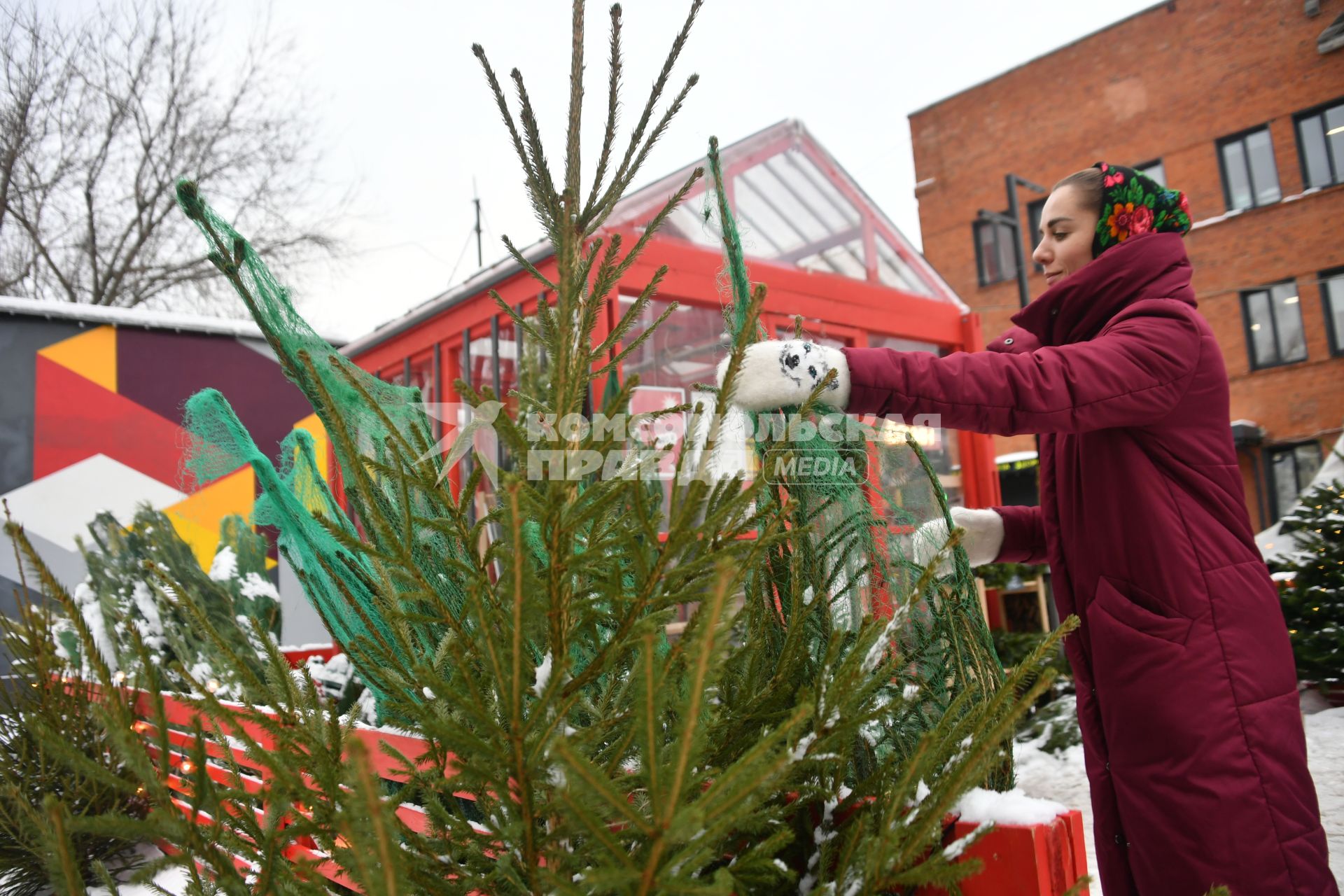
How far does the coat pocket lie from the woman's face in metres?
0.59

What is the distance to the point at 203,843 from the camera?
0.81m

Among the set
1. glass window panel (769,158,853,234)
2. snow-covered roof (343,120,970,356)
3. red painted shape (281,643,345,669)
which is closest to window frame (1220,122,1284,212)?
snow-covered roof (343,120,970,356)

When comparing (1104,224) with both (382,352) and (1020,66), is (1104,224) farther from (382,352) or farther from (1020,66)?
(1020,66)

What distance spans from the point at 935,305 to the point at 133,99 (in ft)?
44.8

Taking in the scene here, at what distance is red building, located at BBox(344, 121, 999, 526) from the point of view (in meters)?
4.70

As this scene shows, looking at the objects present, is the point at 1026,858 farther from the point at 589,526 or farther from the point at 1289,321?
the point at 1289,321

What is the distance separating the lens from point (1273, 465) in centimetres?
1470

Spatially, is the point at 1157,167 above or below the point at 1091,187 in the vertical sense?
above

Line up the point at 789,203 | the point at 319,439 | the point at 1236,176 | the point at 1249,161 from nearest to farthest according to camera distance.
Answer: the point at 789,203
the point at 319,439
the point at 1249,161
the point at 1236,176

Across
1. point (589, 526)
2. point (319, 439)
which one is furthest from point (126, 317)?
point (589, 526)

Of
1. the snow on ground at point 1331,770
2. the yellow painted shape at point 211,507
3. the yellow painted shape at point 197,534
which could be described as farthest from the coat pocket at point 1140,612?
the yellow painted shape at point 197,534

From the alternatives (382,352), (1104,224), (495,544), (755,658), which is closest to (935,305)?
(382,352)

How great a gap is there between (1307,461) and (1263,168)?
204 inches

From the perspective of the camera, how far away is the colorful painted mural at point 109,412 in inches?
293
